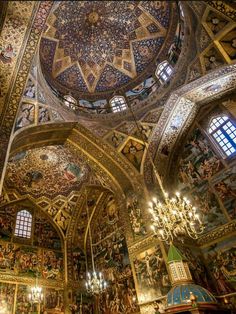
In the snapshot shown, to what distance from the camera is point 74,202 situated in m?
15.0

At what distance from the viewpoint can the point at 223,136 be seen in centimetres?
1115

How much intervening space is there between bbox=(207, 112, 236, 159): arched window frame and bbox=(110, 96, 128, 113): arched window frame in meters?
4.18

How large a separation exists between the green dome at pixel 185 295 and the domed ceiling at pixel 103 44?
9630mm

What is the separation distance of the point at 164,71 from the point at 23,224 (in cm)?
1044

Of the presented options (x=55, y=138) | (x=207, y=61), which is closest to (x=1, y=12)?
(x=55, y=138)

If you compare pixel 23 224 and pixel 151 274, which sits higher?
pixel 23 224

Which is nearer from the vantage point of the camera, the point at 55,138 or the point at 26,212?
the point at 55,138

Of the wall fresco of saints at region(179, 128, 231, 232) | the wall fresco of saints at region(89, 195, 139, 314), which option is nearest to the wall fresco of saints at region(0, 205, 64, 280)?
the wall fresco of saints at region(89, 195, 139, 314)

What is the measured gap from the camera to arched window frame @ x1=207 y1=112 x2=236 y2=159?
10.8 m

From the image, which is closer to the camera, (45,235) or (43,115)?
(43,115)

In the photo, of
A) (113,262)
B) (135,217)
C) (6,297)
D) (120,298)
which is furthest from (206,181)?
(6,297)

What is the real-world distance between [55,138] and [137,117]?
3811mm

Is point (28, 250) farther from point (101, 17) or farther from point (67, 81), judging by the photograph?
point (101, 17)

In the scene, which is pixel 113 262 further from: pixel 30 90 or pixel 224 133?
pixel 30 90
